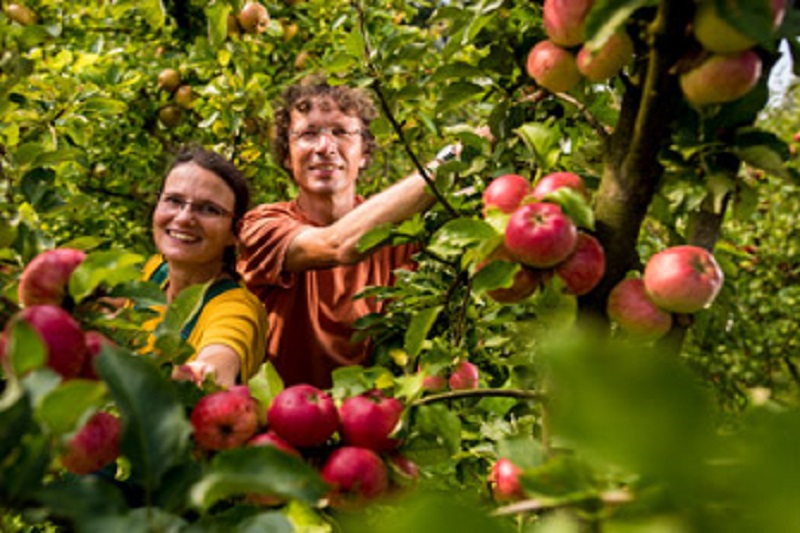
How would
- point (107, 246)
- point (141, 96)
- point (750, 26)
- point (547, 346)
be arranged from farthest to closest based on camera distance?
point (141, 96), point (107, 246), point (750, 26), point (547, 346)

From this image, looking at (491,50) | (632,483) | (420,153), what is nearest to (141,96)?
(420,153)

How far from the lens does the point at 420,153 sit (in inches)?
126

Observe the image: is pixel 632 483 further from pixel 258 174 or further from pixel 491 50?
pixel 258 174

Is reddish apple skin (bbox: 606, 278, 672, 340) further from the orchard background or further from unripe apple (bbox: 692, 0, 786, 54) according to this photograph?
unripe apple (bbox: 692, 0, 786, 54)

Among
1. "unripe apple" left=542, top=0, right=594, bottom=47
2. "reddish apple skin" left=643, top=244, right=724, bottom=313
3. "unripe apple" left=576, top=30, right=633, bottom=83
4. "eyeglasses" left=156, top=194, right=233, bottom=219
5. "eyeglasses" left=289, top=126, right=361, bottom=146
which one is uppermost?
"eyeglasses" left=289, top=126, right=361, bottom=146

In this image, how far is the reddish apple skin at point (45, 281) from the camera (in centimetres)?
66

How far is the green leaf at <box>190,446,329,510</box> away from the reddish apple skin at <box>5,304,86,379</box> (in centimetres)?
17

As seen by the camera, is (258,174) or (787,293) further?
(787,293)

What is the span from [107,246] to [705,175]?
97.5 inches

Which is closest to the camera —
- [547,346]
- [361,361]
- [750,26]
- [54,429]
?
[547,346]

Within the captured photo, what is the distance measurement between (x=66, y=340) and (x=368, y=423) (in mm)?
A: 299

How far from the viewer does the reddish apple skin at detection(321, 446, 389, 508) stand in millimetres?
697

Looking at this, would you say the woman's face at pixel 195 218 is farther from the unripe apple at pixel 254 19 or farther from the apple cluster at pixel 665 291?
the apple cluster at pixel 665 291

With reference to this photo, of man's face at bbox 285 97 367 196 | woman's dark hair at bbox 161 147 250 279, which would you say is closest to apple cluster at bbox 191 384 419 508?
woman's dark hair at bbox 161 147 250 279
